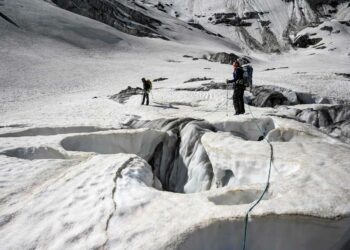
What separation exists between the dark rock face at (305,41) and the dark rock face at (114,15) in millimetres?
30436

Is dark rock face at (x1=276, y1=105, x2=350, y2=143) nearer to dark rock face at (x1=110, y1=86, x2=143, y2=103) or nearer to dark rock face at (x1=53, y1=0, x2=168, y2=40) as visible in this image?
dark rock face at (x1=110, y1=86, x2=143, y2=103)

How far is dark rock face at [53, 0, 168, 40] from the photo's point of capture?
69.8 metres

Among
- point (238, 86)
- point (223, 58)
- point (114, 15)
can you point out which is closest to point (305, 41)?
point (223, 58)

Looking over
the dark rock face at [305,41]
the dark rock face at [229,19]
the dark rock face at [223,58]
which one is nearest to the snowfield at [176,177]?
the dark rock face at [223,58]

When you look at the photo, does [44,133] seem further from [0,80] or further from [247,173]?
[0,80]

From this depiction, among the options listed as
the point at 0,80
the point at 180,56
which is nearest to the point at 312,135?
the point at 0,80

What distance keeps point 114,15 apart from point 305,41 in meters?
41.9

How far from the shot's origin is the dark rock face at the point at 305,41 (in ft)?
244

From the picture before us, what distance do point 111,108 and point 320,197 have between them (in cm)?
1308

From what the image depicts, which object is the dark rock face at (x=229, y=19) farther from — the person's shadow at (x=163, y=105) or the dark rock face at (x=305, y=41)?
the person's shadow at (x=163, y=105)

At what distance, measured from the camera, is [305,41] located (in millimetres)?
75812

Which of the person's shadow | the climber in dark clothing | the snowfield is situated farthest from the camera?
the person's shadow

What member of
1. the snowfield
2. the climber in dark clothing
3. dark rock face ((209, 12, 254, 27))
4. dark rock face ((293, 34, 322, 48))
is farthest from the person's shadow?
dark rock face ((209, 12, 254, 27))

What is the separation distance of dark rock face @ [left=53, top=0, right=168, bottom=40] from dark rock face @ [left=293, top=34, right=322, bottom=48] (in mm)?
30436
